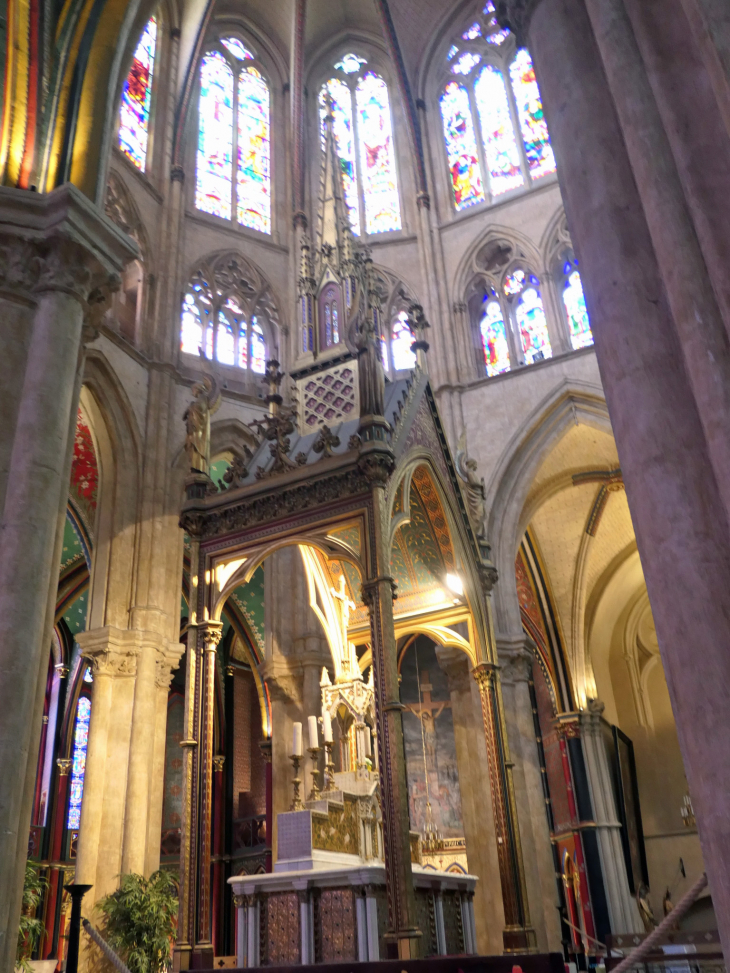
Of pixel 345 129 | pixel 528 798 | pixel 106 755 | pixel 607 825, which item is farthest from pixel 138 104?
pixel 607 825

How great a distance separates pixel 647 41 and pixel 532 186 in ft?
44.5

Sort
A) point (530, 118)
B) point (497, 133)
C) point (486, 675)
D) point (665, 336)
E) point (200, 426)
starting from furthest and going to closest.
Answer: point (497, 133)
point (530, 118)
point (486, 675)
point (200, 426)
point (665, 336)

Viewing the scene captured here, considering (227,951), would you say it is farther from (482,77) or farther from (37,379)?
(482,77)

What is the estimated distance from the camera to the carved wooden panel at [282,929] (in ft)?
19.1

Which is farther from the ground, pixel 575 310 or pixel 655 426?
pixel 575 310

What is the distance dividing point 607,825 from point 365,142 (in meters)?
14.6

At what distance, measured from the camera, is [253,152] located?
18141 mm

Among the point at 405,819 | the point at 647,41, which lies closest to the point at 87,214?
the point at 647,41

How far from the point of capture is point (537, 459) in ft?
48.2

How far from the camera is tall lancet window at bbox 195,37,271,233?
1714cm

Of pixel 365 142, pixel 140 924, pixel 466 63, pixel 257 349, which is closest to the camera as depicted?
pixel 140 924

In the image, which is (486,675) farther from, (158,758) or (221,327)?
(221,327)

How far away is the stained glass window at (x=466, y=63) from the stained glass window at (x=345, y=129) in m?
2.39

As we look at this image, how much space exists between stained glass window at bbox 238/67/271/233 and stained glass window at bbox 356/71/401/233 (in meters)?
2.00
